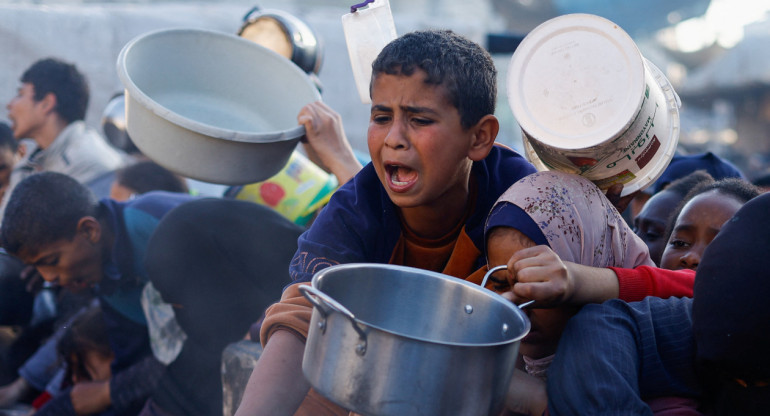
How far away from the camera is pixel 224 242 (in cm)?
333

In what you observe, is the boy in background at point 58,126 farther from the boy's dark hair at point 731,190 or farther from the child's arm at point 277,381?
the boy's dark hair at point 731,190

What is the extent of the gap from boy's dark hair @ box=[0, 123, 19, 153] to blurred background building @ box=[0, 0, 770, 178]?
59.0 inches

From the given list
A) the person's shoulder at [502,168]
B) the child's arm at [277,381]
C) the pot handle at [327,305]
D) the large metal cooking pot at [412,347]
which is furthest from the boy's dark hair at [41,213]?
the pot handle at [327,305]

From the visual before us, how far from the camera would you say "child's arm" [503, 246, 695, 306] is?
1.51 metres

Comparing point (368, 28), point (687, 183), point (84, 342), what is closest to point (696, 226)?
point (687, 183)

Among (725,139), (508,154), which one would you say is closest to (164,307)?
(508,154)

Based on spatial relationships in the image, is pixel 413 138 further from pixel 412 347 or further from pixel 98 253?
pixel 98 253

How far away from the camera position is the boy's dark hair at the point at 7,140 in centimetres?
533

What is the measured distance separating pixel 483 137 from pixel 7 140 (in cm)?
449

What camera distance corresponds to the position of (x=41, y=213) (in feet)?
11.6

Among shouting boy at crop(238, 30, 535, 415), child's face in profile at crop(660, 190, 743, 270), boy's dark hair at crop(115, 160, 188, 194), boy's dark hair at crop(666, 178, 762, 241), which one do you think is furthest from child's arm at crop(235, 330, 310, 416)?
boy's dark hair at crop(115, 160, 188, 194)

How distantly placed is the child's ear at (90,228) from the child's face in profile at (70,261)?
0.01m

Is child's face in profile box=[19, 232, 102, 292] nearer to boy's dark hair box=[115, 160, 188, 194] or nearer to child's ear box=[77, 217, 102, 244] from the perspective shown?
child's ear box=[77, 217, 102, 244]

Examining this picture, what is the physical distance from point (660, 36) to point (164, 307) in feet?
57.3
